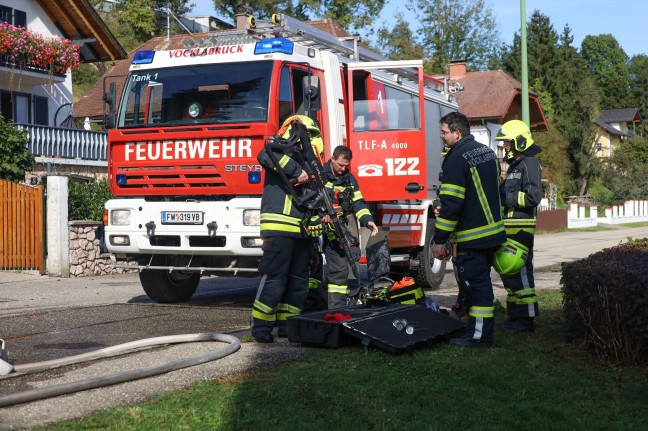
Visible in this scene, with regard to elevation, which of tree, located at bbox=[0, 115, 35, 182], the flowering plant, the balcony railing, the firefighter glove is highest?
the flowering plant

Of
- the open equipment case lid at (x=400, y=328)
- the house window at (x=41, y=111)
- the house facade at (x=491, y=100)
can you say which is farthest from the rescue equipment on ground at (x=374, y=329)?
the house facade at (x=491, y=100)

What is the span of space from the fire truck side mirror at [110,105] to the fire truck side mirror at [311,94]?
2264mm

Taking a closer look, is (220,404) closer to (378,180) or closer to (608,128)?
(378,180)

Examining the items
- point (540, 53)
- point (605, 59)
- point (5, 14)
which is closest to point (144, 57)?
point (5, 14)

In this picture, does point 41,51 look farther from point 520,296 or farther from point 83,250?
point 520,296

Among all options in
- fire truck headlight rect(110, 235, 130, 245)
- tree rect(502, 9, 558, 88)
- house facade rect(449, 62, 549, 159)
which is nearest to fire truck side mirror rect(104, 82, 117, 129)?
fire truck headlight rect(110, 235, 130, 245)

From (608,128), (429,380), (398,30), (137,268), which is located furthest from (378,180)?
(608,128)

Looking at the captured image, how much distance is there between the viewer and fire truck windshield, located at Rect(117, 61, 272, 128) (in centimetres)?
973

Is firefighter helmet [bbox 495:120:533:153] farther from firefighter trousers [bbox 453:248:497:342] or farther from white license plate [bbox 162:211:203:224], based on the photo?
white license plate [bbox 162:211:203:224]

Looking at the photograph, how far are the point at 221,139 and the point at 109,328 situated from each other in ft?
7.69

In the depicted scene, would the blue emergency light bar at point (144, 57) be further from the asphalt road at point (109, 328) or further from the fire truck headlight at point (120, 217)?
the asphalt road at point (109, 328)

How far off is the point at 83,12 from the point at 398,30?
1560 inches

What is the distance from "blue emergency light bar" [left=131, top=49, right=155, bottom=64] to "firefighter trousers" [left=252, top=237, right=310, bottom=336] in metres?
3.95

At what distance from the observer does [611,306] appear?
644cm
